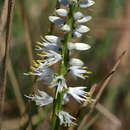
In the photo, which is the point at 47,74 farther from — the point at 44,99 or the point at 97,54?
the point at 97,54

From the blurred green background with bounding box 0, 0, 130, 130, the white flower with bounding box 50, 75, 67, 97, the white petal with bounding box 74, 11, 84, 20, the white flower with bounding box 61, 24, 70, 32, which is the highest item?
the white petal with bounding box 74, 11, 84, 20

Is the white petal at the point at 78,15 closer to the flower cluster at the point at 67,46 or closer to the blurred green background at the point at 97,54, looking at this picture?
the flower cluster at the point at 67,46

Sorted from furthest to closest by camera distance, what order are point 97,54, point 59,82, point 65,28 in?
point 97,54 → point 59,82 → point 65,28

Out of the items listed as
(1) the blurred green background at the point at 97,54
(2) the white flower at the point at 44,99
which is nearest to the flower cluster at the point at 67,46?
(2) the white flower at the point at 44,99

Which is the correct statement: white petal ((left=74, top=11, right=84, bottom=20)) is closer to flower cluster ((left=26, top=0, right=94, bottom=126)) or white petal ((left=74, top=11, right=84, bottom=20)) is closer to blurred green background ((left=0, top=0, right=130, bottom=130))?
flower cluster ((left=26, top=0, right=94, bottom=126))

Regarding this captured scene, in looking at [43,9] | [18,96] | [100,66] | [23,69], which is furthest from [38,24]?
[18,96]

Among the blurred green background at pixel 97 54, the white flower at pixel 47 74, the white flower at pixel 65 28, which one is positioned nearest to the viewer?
the white flower at pixel 65 28

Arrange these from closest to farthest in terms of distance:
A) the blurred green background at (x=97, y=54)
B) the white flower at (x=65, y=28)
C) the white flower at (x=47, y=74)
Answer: the white flower at (x=65, y=28) → the white flower at (x=47, y=74) → the blurred green background at (x=97, y=54)

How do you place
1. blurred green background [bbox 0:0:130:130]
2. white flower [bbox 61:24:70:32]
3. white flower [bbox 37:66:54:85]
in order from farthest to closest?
blurred green background [bbox 0:0:130:130] → white flower [bbox 37:66:54:85] → white flower [bbox 61:24:70:32]

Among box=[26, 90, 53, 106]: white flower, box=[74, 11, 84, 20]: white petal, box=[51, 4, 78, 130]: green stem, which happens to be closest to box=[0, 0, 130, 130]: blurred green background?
box=[26, 90, 53, 106]: white flower

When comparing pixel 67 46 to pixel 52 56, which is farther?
pixel 52 56

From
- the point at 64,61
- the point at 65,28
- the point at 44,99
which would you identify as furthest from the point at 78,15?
the point at 44,99
